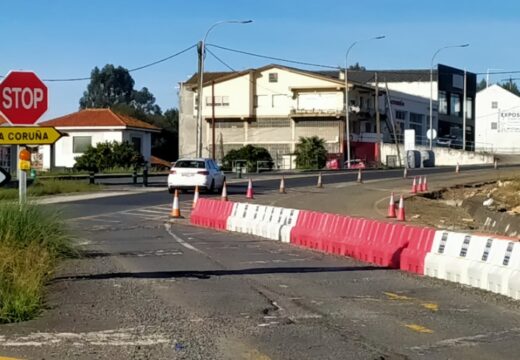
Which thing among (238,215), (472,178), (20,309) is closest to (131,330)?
(20,309)

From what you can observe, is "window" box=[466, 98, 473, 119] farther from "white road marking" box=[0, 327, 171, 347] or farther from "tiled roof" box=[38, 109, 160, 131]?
"white road marking" box=[0, 327, 171, 347]

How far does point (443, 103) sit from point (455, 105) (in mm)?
4042

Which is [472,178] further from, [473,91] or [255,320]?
[473,91]

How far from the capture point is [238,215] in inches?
Result: 795

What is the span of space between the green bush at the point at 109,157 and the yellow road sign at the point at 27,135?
173 ft

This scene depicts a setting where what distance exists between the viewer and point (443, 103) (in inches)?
4402

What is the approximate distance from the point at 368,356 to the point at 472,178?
42.7 metres

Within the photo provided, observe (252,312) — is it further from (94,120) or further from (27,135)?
(94,120)

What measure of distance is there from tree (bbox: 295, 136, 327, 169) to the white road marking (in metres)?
68.7

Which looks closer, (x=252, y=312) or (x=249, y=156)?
(x=252, y=312)

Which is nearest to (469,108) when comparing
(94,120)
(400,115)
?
(400,115)

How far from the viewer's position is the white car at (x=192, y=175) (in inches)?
1339

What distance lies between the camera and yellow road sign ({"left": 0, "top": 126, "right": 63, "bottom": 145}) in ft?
40.2

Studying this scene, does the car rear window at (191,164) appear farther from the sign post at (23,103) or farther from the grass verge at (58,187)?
the sign post at (23,103)
